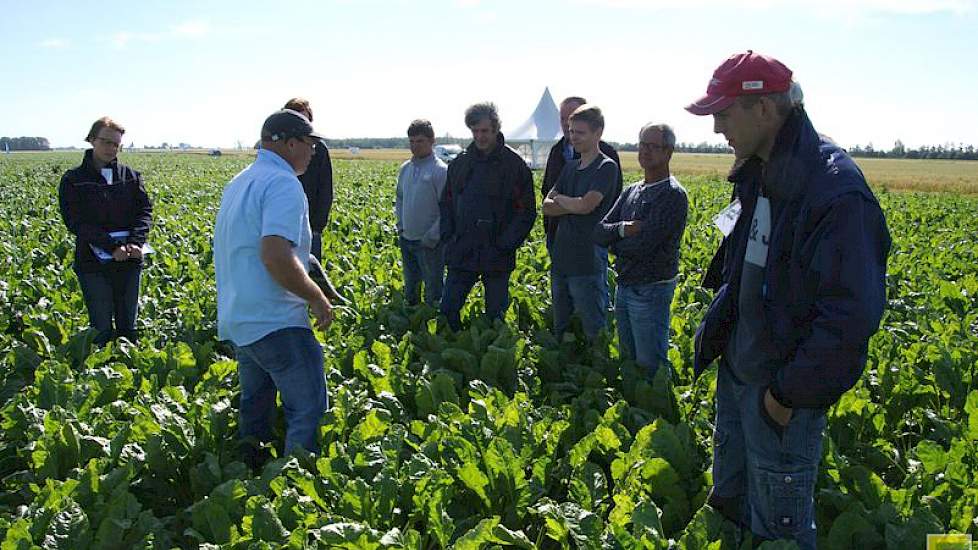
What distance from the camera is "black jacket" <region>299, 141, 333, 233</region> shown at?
636cm

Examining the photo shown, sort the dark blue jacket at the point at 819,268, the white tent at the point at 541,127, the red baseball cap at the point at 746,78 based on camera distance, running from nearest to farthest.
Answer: the dark blue jacket at the point at 819,268 < the red baseball cap at the point at 746,78 < the white tent at the point at 541,127

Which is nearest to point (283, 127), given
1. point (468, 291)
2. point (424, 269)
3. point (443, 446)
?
point (443, 446)

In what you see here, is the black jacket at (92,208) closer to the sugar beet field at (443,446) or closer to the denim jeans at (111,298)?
the denim jeans at (111,298)

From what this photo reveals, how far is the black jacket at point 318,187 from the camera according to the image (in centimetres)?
636

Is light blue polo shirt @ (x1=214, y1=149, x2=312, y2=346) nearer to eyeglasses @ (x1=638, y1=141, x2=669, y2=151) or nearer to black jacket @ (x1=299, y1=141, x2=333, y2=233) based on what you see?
eyeglasses @ (x1=638, y1=141, x2=669, y2=151)

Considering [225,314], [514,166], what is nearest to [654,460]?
[225,314]

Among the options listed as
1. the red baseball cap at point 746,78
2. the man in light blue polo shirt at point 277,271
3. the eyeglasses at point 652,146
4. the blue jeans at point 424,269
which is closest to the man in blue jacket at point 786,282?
the red baseball cap at point 746,78

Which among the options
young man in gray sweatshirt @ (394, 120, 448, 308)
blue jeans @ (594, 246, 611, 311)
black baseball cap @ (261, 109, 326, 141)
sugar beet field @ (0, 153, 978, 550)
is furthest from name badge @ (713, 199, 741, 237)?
young man in gray sweatshirt @ (394, 120, 448, 308)

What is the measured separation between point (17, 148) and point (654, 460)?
149563mm

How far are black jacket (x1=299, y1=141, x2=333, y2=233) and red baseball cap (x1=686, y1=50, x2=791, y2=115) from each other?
15.4 feet

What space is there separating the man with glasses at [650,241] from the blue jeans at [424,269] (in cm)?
222

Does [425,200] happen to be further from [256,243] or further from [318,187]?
[256,243]

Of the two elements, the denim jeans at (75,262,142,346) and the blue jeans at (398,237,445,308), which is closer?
the denim jeans at (75,262,142,346)

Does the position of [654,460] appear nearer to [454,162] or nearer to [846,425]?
[846,425]
